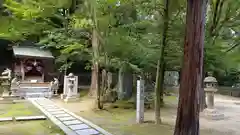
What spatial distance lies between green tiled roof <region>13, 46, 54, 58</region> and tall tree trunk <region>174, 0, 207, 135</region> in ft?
42.2

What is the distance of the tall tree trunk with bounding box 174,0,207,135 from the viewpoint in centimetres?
425

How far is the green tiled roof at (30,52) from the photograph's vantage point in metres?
14.8

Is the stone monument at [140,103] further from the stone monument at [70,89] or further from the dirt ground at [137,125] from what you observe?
the stone monument at [70,89]

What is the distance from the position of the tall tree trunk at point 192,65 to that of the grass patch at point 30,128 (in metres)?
3.40

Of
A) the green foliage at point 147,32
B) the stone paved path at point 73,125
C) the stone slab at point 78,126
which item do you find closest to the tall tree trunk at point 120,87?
the green foliage at point 147,32

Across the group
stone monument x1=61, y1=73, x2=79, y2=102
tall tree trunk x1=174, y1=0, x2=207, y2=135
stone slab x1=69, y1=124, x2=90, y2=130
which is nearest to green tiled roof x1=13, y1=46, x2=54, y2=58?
stone monument x1=61, y1=73, x2=79, y2=102

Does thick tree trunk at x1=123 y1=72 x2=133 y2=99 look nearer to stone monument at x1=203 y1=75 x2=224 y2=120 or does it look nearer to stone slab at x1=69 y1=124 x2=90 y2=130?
stone monument at x1=203 y1=75 x2=224 y2=120

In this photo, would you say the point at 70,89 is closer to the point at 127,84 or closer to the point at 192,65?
the point at 127,84

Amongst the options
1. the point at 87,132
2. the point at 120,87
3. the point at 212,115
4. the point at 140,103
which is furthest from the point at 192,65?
the point at 120,87

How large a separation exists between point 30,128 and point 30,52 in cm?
1026

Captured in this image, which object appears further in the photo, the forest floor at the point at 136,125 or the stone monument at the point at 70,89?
the stone monument at the point at 70,89

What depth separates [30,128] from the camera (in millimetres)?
6395

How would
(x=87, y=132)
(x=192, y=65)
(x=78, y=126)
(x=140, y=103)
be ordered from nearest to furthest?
1. (x=192, y=65)
2. (x=87, y=132)
3. (x=78, y=126)
4. (x=140, y=103)

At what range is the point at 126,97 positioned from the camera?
11.2 meters
